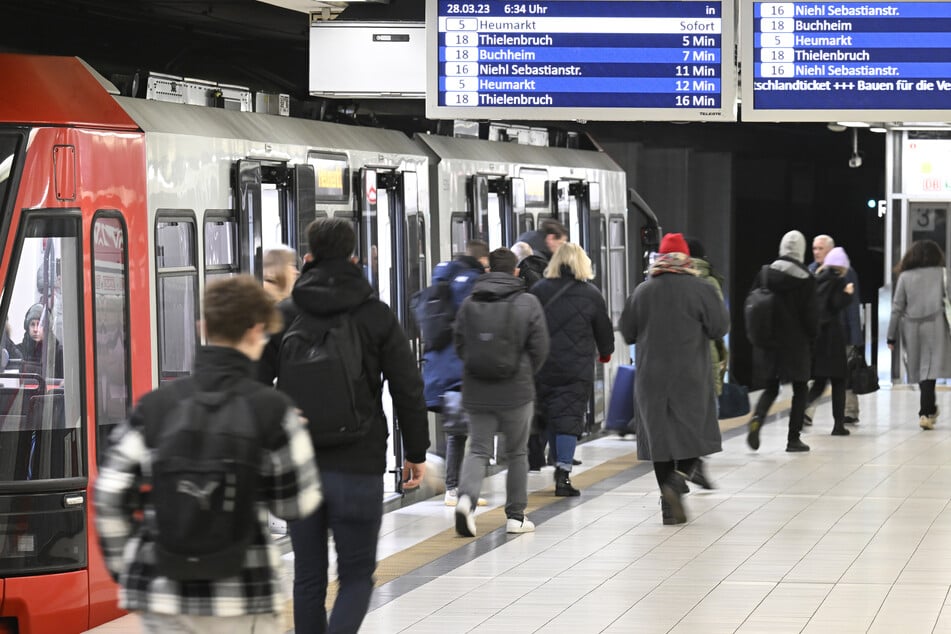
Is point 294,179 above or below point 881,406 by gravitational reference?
above

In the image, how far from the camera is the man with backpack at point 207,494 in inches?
164

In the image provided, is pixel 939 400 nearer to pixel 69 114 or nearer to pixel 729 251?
pixel 729 251

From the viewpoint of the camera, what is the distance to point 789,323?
1352 centimetres

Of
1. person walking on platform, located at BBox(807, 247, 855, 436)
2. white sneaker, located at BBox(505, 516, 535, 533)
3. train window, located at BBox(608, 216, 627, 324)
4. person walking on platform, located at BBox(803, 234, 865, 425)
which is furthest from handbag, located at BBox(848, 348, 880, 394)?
white sneaker, located at BBox(505, 516, 535, 533)

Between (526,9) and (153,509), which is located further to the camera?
(526,9)

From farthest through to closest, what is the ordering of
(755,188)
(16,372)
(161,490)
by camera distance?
(755,188)
(16,372)
(161,490)

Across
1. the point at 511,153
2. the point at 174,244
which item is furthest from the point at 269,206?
the point at 511,153

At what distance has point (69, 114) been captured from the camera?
794 centimetres

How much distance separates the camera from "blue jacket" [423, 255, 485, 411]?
33.8ft

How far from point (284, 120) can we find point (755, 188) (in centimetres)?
1922

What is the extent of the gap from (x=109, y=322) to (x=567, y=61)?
379cm

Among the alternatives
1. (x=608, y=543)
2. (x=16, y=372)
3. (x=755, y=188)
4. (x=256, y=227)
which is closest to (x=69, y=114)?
(x=16, y=372)

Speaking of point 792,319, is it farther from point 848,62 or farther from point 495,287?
point 495,287

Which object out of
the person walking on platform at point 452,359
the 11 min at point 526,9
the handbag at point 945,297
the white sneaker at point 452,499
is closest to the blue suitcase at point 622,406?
the white sneaker at point 452,499
